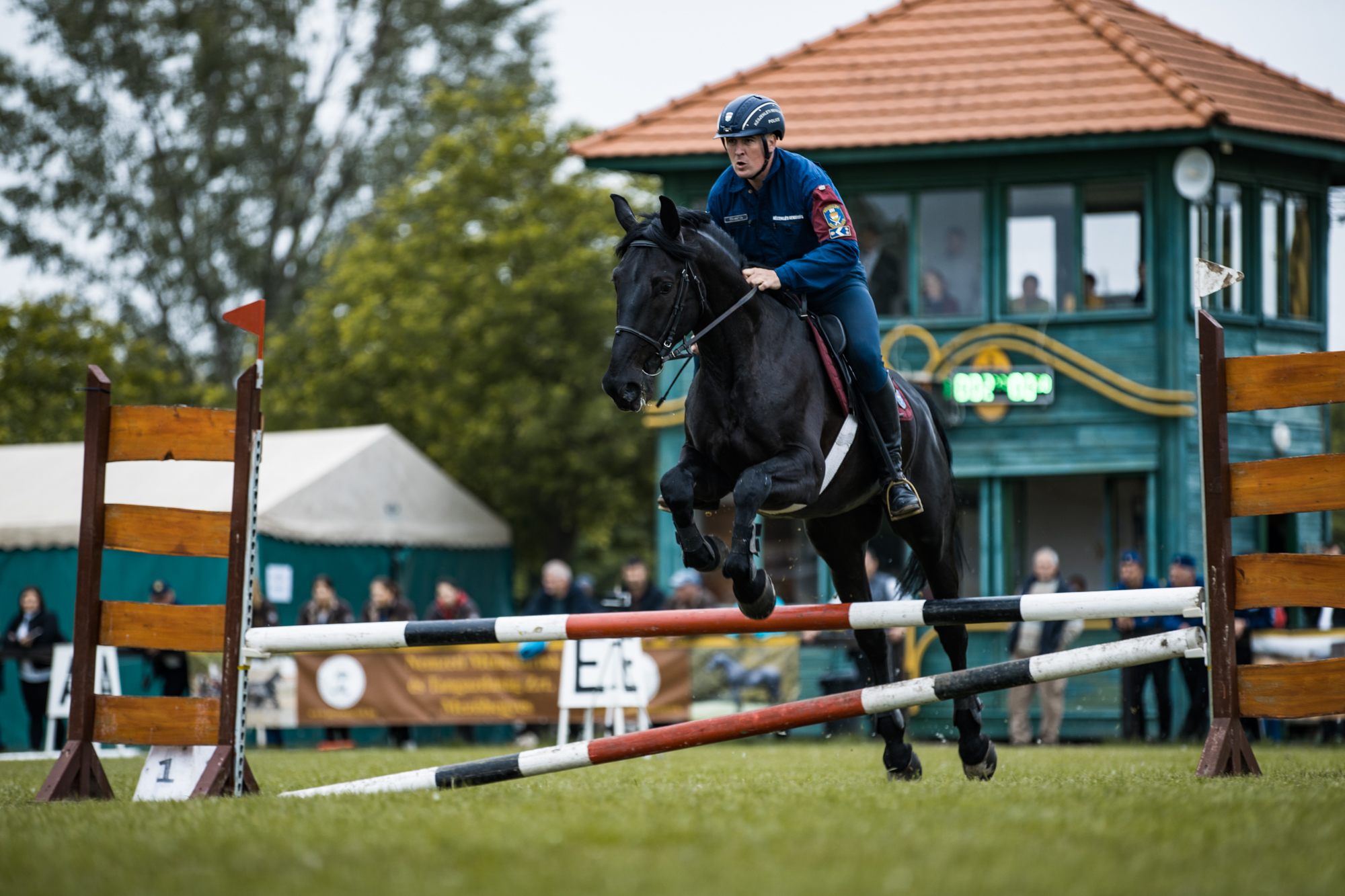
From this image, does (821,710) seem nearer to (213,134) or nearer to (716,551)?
(716,551)

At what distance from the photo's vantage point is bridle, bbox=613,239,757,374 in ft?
18.1

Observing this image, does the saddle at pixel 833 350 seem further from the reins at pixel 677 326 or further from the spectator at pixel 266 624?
the spectator at pixel 266 624

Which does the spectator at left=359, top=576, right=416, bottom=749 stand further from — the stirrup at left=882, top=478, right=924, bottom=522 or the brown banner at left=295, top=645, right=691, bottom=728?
the stirrup at left=882, top=478, right=924, bottom=522

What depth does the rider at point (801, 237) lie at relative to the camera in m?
6.13

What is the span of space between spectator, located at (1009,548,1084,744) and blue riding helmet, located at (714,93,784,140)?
7.68 meters

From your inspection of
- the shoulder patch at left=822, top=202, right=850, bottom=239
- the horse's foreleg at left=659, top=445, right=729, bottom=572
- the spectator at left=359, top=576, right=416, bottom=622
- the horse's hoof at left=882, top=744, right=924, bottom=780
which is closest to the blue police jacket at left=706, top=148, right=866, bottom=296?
the shoulder patch at left=822, top=202, right=850, bottom=239

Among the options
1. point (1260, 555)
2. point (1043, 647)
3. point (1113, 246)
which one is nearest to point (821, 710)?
point (1260, 555)

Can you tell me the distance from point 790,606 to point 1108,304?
11740 millimetres

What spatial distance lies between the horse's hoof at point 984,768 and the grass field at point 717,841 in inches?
37.4

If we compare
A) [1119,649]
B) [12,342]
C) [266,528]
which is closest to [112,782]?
[1119,649]

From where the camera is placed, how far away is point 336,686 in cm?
1450

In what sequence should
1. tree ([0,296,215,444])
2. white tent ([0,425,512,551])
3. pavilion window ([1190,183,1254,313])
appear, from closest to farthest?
pavilion window ([1190,183,1254,313]), white tent ([0,425,512,551]), tree ([0,296,215,444])

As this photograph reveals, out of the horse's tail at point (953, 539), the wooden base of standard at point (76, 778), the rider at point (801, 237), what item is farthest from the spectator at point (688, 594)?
the wooden base of standard at point (76, 778)

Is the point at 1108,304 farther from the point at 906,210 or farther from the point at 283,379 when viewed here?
the point at 283,379
